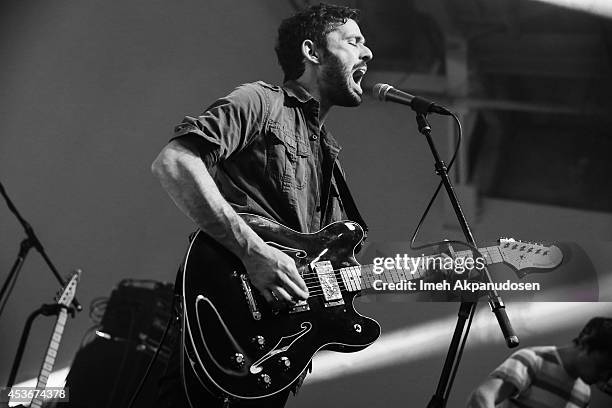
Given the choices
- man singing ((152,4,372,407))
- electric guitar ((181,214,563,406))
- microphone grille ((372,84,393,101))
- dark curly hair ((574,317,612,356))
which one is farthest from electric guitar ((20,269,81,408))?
dark curly hair ((574,317,612,356))

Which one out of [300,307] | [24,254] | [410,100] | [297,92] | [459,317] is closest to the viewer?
[300,307]

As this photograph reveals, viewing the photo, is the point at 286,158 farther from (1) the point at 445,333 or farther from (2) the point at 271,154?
(1) the point at 445,333

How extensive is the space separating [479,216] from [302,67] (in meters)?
0.89

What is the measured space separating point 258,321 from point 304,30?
1027mm

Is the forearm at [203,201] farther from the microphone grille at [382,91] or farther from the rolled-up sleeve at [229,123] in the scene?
the microphone grille at [382,91]

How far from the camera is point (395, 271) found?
2.01 metres

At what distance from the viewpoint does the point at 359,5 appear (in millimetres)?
2713

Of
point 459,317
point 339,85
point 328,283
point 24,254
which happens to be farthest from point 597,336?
point 24,254

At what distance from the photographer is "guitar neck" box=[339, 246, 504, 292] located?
1822 millimetres

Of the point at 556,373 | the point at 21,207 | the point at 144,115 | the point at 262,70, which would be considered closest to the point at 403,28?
the point at 262,70

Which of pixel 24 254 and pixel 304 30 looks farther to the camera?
pixel 24 254

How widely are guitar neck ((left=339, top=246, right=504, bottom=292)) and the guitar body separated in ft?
0.10

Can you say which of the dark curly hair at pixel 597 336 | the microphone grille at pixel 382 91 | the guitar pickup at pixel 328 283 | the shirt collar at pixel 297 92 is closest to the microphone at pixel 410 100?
the microphone grille at pixel 382 91

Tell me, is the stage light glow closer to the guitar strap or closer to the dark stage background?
the dark stage background
